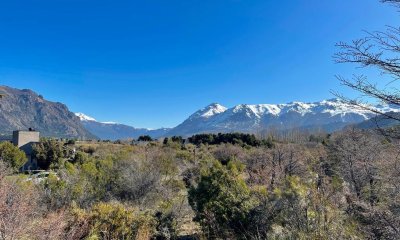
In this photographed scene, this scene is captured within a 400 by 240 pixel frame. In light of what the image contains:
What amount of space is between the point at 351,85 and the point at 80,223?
828cm

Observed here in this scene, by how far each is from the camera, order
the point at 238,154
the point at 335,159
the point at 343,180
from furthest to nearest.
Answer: the point at 238,154, the point at 335,159, the point at 343,180

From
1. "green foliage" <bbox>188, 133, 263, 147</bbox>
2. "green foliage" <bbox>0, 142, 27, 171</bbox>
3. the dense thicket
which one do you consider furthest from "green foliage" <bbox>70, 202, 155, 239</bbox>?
"green foliage" <bbox>188, 133, 263, 147</bbox>

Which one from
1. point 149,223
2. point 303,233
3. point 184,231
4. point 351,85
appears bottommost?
point 184,231

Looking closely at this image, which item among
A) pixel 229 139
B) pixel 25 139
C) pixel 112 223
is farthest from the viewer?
pixel 25 139

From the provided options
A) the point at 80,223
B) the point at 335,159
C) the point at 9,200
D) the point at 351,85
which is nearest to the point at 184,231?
the point at 80,223

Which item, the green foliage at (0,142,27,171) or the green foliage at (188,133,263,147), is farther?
the green foliage at (188,133,263,147)

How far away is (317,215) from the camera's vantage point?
7664mm

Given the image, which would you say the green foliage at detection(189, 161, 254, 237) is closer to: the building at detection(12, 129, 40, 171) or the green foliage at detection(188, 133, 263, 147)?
the green foliage at detection(188, 133, 263, 147)

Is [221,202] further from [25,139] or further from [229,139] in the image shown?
[25,139]

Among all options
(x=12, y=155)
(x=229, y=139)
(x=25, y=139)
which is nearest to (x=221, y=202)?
(x=12, y=155)

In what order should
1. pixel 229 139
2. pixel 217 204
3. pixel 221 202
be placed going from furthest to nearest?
pixel 229 139, pixel 221 202, pixel 217 204

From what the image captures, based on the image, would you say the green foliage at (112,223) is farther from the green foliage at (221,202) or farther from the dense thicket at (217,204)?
the green foliage at (221,202)

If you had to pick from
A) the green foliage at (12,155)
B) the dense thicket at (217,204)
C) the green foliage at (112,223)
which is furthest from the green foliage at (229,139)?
the green foliage at (112,223)

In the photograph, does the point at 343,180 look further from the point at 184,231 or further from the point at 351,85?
the point at 351,85
